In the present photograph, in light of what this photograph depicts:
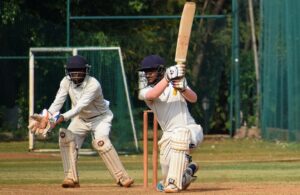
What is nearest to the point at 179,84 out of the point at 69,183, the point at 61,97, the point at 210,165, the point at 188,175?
the point at 188,175

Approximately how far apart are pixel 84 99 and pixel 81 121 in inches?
18.0

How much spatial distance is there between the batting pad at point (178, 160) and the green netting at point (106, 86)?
11510mm

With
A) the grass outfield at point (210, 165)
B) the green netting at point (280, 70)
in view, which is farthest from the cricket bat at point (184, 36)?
the green netting at point (280, 70)

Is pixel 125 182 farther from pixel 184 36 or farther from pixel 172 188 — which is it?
pixel 184 36

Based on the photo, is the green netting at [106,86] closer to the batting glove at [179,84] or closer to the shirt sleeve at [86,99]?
the shirt sleeve at [86,99]

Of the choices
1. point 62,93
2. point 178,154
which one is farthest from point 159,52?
point 178,154

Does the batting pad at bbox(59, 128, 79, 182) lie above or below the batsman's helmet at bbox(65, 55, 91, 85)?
below

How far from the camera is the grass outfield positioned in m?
17.2

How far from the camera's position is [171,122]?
13516 millimetres

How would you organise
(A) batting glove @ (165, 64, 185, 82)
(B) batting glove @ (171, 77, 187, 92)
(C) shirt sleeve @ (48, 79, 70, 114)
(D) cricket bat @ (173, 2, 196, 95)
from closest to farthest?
(A) batting glove @ (165, 64, 185, 82) → (B) batting glove @ (171, 77, 187, 92) → (D) cricket bat @ (173, 2, 196, 95) → (C) shirt sleeve @ (48, 79, 70, 114)

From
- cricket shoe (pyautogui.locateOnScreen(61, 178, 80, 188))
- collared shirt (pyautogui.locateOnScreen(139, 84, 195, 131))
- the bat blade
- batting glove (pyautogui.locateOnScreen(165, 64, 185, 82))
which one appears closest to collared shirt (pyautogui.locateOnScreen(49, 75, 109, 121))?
cricket shoe (pyautogui.locateOnScreen(61, 178, 80, 188))

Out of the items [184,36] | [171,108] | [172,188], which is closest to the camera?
[172,188]

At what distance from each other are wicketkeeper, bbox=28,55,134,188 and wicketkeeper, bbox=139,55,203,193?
147cm

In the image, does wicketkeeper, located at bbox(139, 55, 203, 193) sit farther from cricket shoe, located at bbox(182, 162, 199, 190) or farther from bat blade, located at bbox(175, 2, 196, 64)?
bat blade, located at bbox(175, 2, 196, 64)
